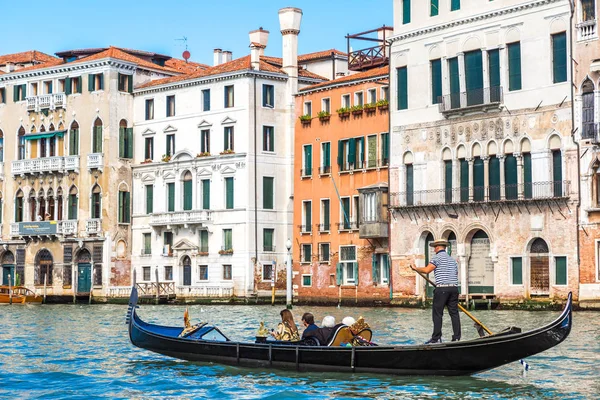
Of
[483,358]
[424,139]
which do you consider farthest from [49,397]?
[424,139]

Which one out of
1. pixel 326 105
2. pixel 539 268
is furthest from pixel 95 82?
pixel 539 268

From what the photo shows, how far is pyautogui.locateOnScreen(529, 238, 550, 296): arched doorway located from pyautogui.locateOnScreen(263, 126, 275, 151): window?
1315 centimetres

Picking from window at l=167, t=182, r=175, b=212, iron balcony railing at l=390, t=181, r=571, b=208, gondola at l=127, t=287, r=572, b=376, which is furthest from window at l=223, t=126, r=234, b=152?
gondola at l=127, t=287, r=572, b=376

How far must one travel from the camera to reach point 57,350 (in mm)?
22516

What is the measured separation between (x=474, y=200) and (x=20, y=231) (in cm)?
2146

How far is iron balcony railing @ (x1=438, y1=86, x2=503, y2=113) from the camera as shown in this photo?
35.5 metres

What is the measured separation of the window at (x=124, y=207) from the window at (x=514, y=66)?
60.7 ft

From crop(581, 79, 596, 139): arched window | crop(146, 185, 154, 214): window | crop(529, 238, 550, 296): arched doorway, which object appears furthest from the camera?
crop(146, 185, 154, 214): window

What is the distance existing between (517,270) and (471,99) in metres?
5.14

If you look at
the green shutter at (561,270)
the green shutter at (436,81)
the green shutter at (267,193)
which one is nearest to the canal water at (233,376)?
the green shutter at (561,270)

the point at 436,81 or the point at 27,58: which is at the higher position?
the point at 27,58

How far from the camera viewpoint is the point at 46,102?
49.7 m

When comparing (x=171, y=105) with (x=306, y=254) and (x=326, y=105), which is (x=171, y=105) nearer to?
(x=326, y=105)

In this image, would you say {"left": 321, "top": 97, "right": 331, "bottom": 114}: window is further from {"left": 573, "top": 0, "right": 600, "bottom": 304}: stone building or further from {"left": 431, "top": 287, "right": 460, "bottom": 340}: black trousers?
{"left": 431, "top": 287, "right": 460, "bottom": 340}: black trousers
